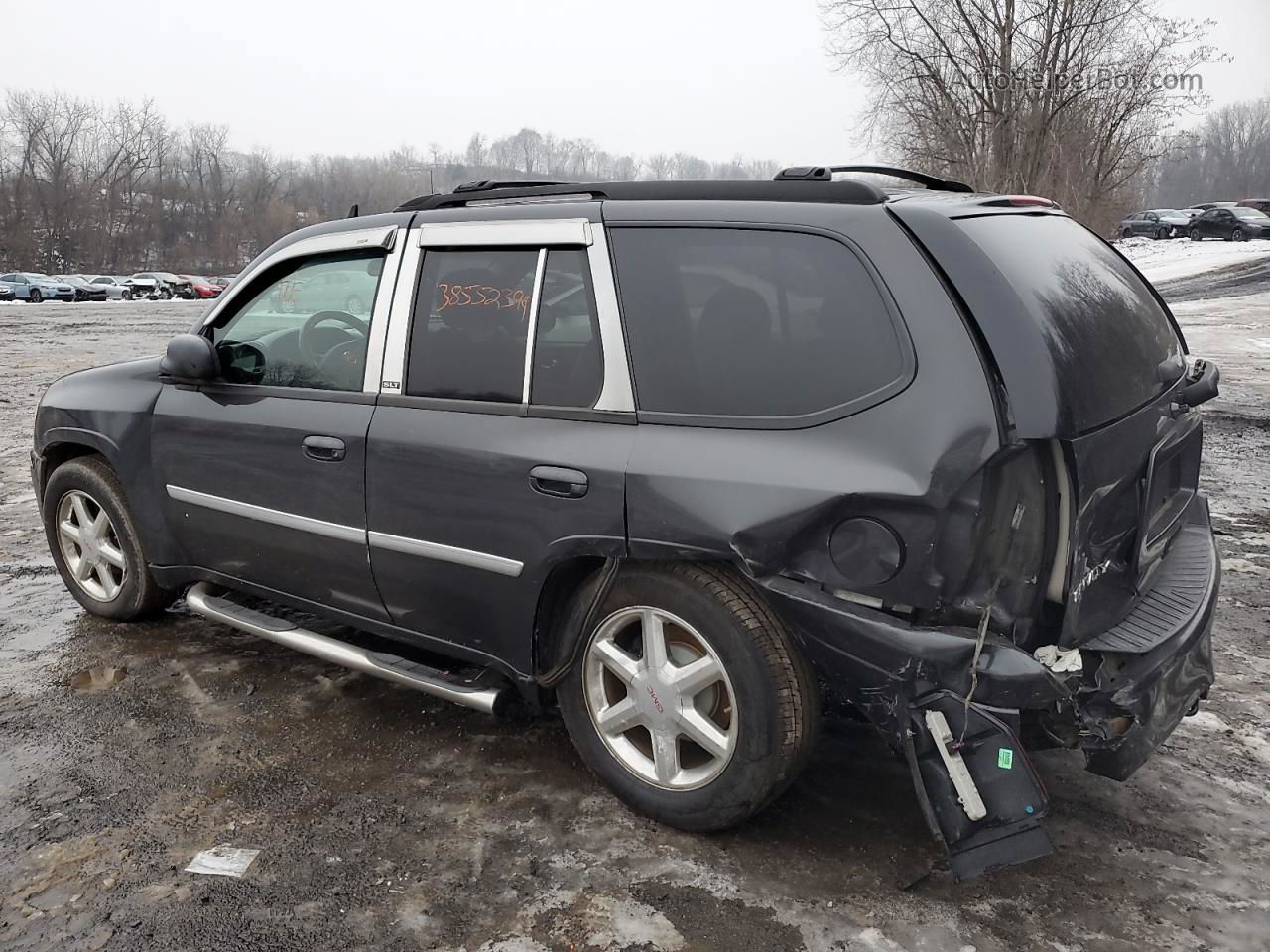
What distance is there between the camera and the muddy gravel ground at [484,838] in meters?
2.58

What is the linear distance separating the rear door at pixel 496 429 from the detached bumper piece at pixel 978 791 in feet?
3.31

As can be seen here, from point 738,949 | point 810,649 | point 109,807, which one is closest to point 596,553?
point 810,649

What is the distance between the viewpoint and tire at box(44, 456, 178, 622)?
4.45 metres

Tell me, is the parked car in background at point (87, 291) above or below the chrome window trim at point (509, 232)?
above

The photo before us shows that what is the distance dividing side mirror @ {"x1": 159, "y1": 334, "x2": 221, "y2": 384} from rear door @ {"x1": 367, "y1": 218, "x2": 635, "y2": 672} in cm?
93

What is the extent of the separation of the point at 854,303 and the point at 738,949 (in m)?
1.67

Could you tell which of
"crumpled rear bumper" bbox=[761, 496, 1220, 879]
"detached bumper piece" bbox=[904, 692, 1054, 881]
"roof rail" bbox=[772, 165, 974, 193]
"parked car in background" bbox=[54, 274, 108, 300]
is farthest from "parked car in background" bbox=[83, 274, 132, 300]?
"detached bumper piece" bbox=[904, 692, 1054, 881]

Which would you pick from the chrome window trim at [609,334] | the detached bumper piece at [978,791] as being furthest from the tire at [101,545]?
the detached bumper piece at [978,791]

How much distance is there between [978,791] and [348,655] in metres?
2.15

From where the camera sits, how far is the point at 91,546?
4637 mm

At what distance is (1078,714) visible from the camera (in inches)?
103

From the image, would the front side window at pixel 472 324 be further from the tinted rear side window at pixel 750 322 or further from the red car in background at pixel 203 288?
the red car in background at pixel 203 288

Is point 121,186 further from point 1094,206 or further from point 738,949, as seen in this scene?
point 738,949

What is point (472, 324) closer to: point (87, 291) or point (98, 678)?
point (98, 678)
